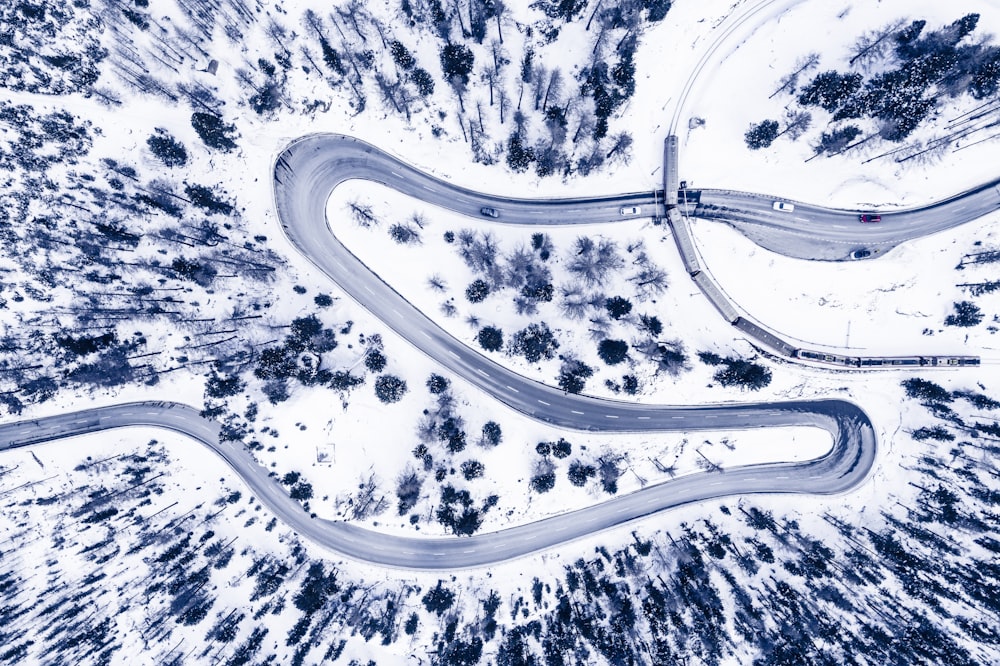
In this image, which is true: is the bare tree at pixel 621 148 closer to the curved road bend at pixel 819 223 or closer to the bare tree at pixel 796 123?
the curved road bend at pixel 819 223

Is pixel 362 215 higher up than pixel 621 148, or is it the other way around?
pixel 621 148

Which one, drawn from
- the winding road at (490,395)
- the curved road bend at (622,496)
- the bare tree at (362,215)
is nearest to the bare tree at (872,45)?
the winding road at (490,395)

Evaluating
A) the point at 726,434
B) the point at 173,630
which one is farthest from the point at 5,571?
the point at 726,434

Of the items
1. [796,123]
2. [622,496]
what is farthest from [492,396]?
[796,123]

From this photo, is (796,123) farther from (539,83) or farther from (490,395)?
(490,395)

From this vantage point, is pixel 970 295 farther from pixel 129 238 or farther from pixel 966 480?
pixel 129 238

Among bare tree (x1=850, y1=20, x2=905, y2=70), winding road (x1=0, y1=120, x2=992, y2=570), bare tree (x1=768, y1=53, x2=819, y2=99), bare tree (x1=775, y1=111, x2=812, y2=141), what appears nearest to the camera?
bare tree (x1=850, y1=20, x2=905, y2=70)

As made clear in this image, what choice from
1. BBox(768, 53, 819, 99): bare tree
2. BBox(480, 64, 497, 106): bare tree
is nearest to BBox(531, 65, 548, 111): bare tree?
BBox(480, 64, 497, 106): bare tree

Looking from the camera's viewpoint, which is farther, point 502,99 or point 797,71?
point 502,99

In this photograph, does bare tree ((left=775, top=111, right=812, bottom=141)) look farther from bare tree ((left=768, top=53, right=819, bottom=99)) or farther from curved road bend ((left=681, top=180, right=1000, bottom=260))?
curved road bend ((left=681, top=180, right=1000, bottom=260))
